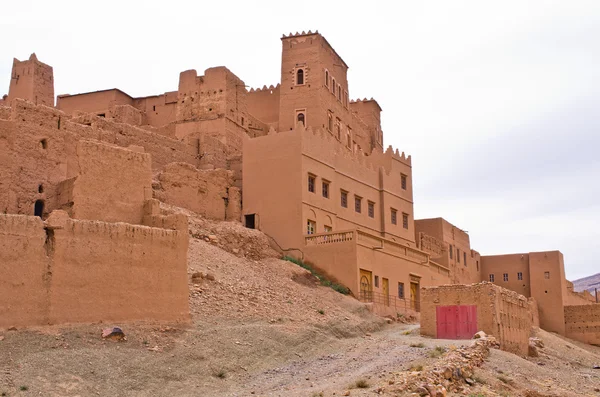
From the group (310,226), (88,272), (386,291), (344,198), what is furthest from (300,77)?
(88,272)

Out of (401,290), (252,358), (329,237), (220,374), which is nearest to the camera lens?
(220,374)

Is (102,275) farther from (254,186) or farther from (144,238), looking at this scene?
(254,186)

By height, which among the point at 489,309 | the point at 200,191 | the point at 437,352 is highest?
the point at 200,191

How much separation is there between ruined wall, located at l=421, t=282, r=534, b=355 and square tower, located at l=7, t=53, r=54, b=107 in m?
19.8

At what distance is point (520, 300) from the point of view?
25.1m

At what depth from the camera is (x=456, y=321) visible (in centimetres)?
2333

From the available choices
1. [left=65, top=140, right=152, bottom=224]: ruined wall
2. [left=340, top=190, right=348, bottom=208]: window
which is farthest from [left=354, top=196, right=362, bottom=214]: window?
[left=65, top=140, right=152, bottom=224]: ruined wall

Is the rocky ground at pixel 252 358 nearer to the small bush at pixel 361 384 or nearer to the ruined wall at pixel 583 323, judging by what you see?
the small bush at pixel 361 384

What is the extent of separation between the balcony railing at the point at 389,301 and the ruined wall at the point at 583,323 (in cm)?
1526

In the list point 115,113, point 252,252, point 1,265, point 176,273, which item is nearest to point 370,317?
point 252,252

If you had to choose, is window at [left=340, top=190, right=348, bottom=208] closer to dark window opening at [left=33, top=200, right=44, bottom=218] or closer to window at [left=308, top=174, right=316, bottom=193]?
window at [left=308, top=174, right=316, bottom=193]

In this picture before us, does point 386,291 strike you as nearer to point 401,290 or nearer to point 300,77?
point 401,290

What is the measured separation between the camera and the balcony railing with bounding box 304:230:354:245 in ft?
98.6

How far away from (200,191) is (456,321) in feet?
36.2
